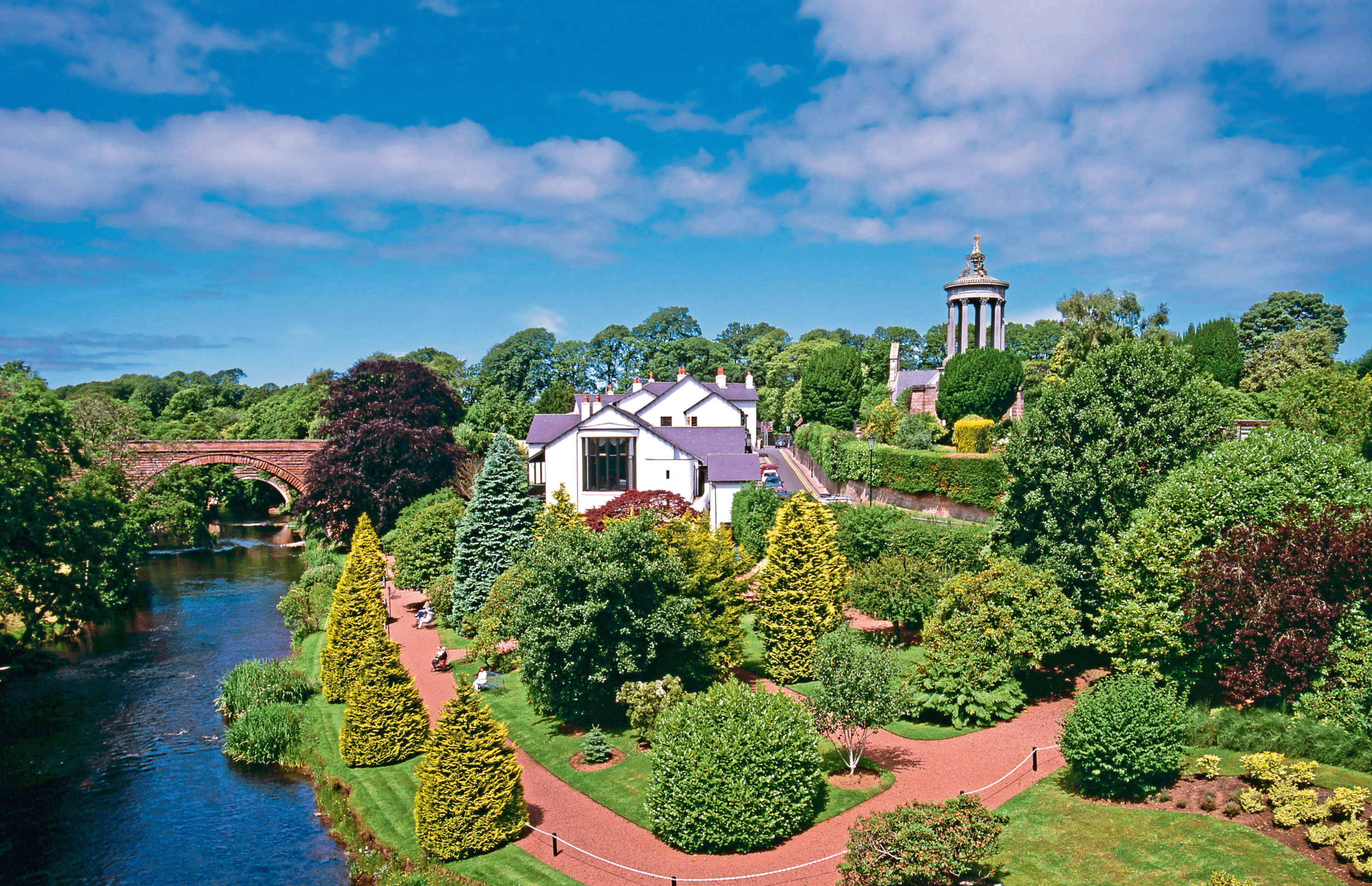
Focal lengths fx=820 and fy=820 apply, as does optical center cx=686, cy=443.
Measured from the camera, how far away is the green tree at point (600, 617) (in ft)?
79.6

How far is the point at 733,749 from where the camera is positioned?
18859 mm

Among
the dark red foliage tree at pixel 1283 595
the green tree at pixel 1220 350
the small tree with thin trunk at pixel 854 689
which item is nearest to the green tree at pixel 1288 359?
the green tree at pixel 1220 350

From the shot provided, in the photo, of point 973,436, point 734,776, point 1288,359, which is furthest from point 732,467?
point 1288,359

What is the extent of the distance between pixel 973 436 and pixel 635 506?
84.7 feet

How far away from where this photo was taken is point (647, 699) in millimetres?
24484

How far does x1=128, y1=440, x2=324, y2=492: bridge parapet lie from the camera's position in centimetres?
5831

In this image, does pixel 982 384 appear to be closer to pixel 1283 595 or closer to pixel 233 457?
pixel 1283 595

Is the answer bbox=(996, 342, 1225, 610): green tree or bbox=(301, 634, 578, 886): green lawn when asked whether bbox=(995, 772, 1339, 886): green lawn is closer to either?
bbox=(301, 634, 578, 886): green lawn

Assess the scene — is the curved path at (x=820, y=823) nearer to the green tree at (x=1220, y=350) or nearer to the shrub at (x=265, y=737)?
the shrub at (x=265, y=737)

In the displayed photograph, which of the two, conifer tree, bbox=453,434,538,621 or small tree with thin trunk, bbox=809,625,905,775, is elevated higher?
conifer tree, bbox=453,434,538,621

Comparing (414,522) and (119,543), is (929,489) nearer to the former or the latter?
(414,522)

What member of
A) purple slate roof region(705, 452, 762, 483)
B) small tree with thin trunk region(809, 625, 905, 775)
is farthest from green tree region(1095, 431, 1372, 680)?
purple slate roof region(705, 452, 762, 483)

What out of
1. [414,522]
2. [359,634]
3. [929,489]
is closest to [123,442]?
[414,522]

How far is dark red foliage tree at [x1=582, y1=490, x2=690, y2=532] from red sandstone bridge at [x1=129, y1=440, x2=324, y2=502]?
1094 inches
